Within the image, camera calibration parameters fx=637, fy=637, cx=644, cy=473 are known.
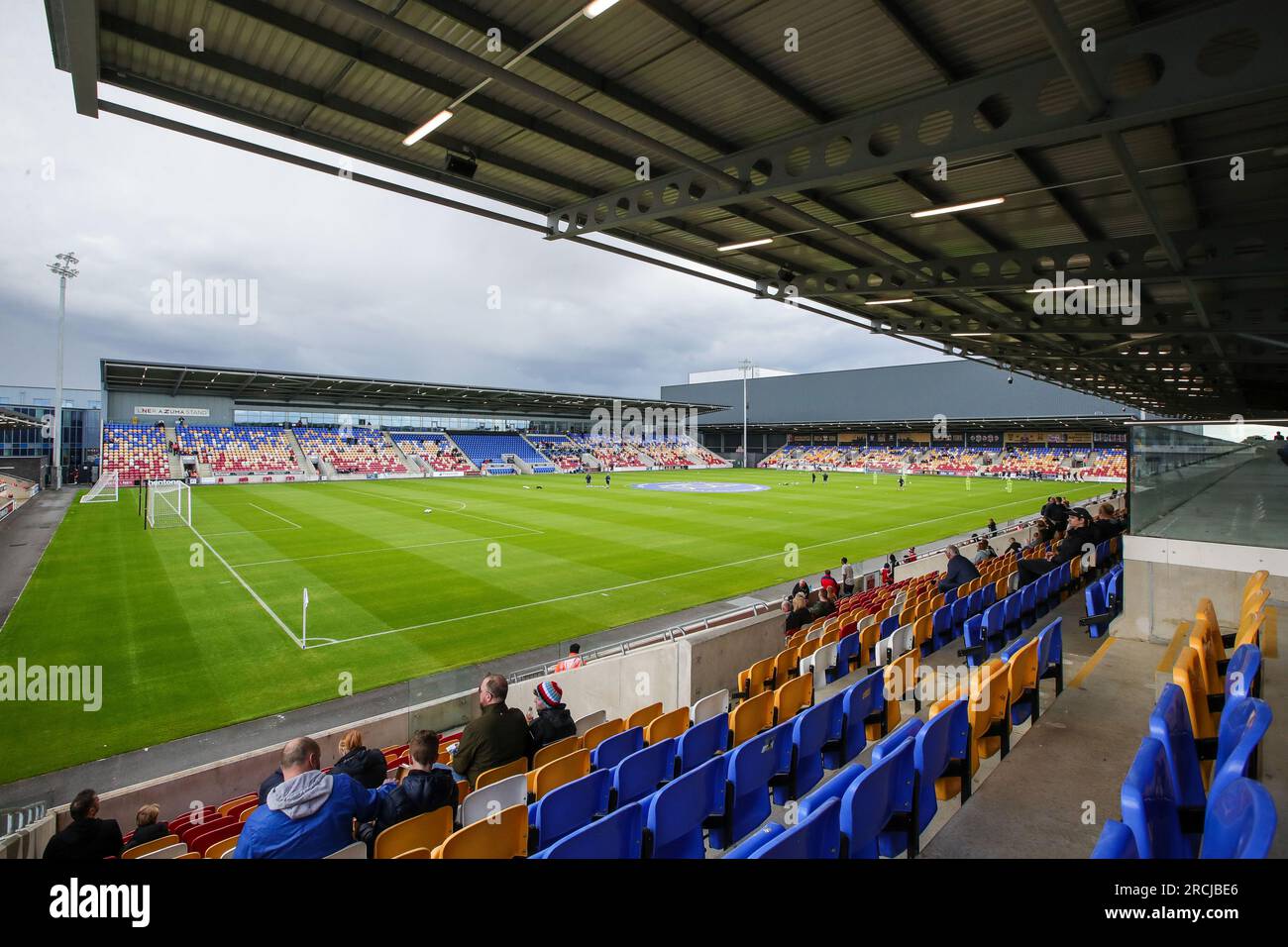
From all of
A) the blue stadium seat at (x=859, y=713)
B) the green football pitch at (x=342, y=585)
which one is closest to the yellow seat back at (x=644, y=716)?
the blue stadium seat at (x=859, y=713)

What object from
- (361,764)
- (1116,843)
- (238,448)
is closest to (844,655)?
(361,764)

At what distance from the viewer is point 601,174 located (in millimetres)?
→ 8305

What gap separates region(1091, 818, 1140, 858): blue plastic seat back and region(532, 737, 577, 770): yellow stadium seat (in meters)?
4.23

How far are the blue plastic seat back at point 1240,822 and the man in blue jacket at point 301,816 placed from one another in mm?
3928

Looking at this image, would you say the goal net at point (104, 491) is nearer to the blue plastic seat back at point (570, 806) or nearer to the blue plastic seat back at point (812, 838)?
the blue plastic seat back at point (570, 806)

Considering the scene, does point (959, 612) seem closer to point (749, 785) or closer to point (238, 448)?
point (749, 785)

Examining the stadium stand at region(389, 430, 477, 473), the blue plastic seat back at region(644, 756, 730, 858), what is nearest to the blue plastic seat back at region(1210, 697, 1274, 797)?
the blue plastic seat back at region(644, 756, 730, 858)

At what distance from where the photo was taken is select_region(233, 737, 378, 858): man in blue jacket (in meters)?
3.42

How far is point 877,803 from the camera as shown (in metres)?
3.10

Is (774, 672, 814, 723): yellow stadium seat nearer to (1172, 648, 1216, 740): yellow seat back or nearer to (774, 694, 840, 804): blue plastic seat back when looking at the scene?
(774, 694, 840, 804): blue plastic seat back

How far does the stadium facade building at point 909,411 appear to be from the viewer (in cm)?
6500

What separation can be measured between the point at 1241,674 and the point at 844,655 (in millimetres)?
4551
